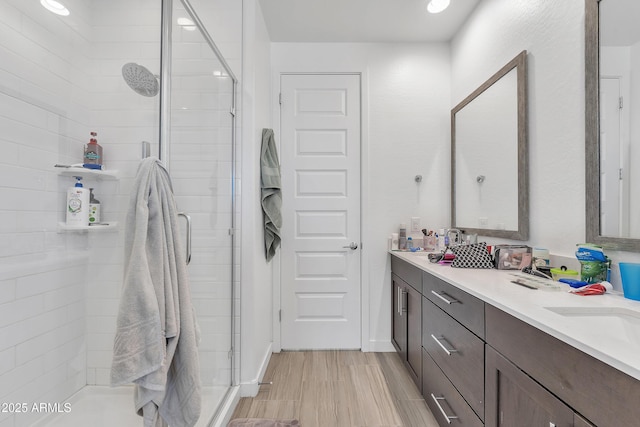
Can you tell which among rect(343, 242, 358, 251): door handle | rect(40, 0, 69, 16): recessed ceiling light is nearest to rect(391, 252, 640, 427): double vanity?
rect(343, 242, 358, 251): door handle

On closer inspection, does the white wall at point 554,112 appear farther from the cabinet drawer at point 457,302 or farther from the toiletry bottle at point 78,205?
the toiletry bottle at point 78,205

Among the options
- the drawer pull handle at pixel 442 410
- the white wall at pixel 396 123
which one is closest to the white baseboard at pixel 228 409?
the drawer pull handle at pixel 442 410

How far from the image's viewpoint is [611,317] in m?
0.93

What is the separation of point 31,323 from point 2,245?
0.28m

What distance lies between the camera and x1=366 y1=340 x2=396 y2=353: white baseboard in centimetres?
257

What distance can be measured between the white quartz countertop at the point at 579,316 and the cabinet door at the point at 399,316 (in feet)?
2.88

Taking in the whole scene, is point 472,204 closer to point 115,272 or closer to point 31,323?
point 115,272

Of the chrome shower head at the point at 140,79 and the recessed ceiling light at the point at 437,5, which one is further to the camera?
the recessed ceiling light at the point at 437,5

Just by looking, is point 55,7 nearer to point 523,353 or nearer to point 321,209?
point 523,353

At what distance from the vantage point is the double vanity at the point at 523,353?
25.1 inches

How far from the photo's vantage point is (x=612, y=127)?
3.84ft

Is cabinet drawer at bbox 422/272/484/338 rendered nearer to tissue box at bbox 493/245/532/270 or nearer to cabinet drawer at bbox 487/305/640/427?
cabinet drawer at bbox 487/305/640/427

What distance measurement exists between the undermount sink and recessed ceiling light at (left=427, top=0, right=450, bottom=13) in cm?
212

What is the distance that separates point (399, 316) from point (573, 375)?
1.67 meters
